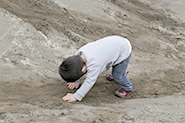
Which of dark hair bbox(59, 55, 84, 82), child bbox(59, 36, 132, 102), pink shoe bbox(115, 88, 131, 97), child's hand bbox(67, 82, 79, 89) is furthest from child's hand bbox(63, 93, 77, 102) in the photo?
pink shoe bbox(115, 88, 131, 97)

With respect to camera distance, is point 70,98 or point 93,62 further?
point 70,98

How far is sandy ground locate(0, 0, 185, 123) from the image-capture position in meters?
2.68

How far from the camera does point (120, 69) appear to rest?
3121 mm

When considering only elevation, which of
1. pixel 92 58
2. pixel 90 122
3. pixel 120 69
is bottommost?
pixel 90 122

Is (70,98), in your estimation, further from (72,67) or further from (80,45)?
(80,45)

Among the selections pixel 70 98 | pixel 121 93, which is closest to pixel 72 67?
pixel 70 98

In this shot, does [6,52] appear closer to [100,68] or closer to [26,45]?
[26,45]

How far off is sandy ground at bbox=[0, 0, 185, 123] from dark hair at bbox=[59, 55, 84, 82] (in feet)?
1.57

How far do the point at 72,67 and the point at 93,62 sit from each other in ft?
0.98

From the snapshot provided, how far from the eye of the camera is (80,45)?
15.2 feet

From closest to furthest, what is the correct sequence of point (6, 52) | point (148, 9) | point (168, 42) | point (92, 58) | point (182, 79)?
point (92, 58) < point (6, 52) < point (182, 79) < point (168, 42) < point (148, 9)

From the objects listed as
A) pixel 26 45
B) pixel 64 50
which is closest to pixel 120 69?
pixel 64 50

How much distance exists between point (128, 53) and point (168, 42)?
2922mm

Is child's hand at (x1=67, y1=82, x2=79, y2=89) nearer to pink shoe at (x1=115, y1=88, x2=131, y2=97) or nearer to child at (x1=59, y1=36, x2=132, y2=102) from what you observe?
child at (x1=59, y1=36, x2=132, y2=102)
